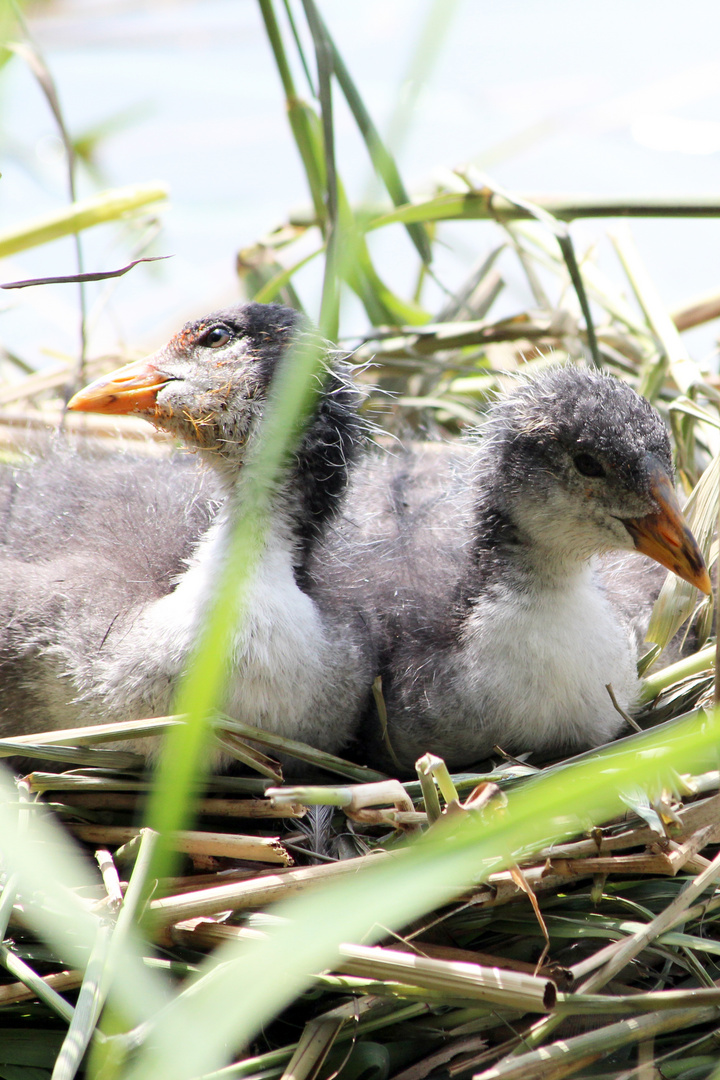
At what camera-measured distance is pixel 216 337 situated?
6.50 ft

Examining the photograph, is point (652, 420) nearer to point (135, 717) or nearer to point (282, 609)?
point (282, 609)

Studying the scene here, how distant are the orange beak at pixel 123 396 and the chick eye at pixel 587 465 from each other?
83 cm

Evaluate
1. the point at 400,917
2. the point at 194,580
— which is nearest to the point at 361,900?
the point at 400,917

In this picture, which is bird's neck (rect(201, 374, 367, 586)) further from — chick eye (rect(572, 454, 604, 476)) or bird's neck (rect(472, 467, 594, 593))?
chick eye (rect(572, 454, 604, 476))

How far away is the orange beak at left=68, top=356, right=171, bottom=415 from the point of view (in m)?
1.94

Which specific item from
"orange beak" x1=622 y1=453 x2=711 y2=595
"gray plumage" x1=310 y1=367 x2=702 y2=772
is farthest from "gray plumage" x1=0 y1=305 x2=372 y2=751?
"orange beak" x1=622 y1=453 x2=711 y2=595

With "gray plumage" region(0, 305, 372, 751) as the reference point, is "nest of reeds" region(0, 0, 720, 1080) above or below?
below

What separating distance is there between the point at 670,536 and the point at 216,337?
38.3 inches

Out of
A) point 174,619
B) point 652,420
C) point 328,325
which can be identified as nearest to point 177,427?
point 174,619

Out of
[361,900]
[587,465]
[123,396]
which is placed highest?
[123,396]

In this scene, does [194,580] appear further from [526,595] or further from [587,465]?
[587,465]

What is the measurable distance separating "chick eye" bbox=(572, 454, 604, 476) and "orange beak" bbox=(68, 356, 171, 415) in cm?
83

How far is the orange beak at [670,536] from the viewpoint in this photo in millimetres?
1775

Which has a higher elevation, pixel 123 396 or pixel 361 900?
pixel 123 396
